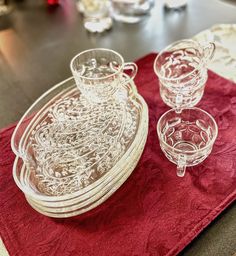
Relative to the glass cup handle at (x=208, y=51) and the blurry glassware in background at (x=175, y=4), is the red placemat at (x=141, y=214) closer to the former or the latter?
the glass cup handle at (x=208, y=51)

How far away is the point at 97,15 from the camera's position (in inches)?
36.9

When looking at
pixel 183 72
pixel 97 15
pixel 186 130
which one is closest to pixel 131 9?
pixel 97 15

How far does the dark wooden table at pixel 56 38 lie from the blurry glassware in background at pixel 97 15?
2cm

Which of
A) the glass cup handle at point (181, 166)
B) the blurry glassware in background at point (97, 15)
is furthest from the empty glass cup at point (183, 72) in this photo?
the blurry glassware in background at point (97, 15)

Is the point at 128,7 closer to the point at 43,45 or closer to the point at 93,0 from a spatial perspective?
the point at 93,0

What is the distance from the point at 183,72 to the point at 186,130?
0.48ft

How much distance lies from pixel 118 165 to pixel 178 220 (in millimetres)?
109

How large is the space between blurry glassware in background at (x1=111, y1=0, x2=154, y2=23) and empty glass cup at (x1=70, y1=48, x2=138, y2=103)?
30 cm

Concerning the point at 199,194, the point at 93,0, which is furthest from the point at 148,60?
the point at 199,194

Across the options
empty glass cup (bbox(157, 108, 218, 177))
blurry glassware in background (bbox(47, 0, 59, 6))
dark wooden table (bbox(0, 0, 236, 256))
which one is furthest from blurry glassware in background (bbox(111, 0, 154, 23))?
empty glass cup (bbox(157, 108, 218, 177))

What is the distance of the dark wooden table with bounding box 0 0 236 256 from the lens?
0.78 m

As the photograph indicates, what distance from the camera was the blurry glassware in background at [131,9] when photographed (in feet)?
3.15

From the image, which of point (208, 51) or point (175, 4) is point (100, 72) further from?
point (175, 4)

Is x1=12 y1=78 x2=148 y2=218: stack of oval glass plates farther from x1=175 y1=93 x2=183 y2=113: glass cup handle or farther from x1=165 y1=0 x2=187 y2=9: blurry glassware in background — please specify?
x1=165 y1=0 x2=187 y2=9: blurry glassware in background
